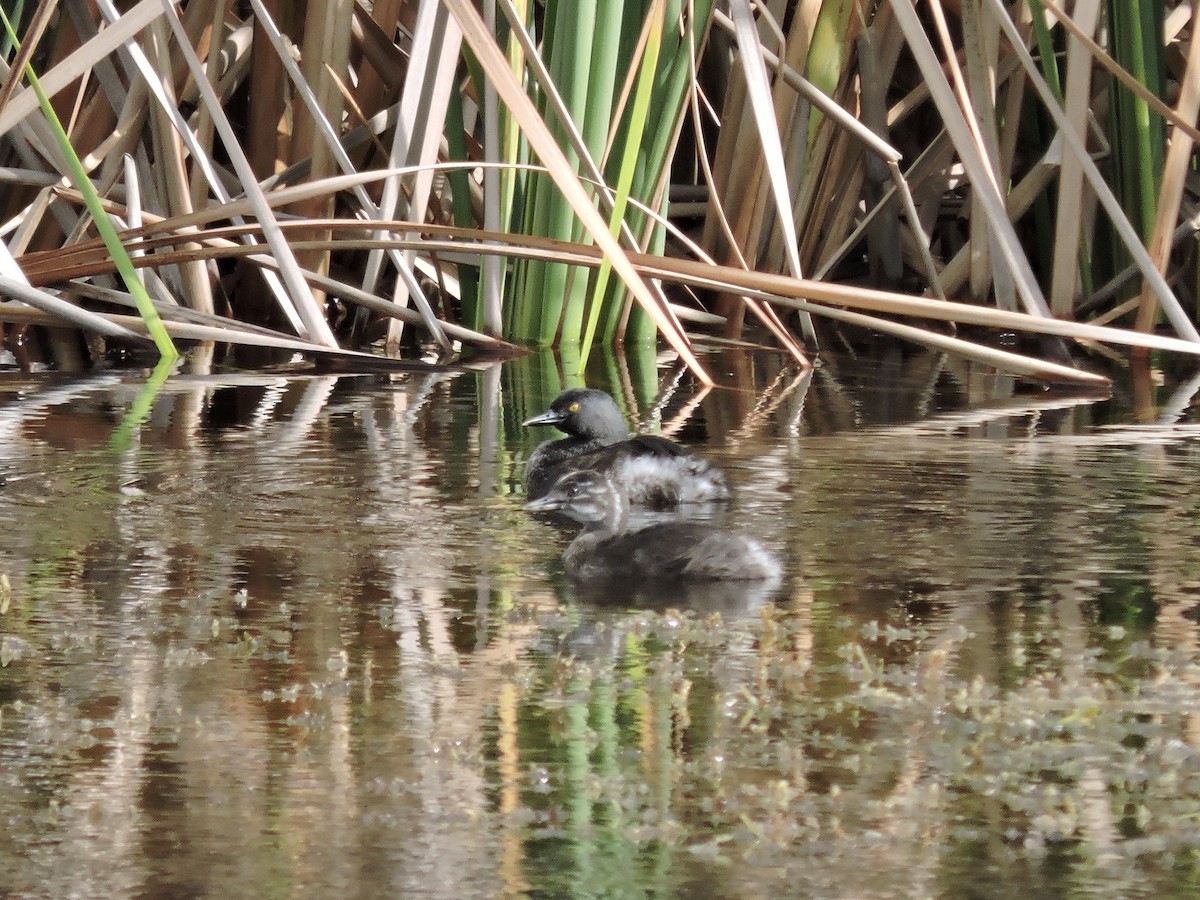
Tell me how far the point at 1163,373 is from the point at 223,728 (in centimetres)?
550

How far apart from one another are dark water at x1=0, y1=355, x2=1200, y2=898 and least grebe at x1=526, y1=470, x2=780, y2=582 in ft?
0.23

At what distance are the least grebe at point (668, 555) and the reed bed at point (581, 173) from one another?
1.83m

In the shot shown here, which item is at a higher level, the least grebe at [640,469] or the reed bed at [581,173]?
the reed bed at [581,173]

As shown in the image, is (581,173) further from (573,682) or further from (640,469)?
(573,682)

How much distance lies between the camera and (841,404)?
6473 mm

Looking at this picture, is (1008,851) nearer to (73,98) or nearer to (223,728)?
(223,728)

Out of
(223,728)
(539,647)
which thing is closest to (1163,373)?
(539,647)

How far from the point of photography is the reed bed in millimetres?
6512

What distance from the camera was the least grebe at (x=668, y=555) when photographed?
3.88m

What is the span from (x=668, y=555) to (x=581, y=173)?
3.37 meters

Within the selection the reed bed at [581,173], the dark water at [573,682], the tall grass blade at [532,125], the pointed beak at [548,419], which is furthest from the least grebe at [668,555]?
the reed bed at [581,173]

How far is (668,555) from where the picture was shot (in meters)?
3.99

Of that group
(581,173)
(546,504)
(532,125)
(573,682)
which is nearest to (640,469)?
(546,504)

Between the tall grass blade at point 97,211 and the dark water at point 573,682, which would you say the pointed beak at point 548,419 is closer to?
the dark water at point 573,682
